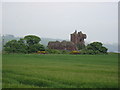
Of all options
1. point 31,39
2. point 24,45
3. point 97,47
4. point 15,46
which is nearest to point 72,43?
point 97,47

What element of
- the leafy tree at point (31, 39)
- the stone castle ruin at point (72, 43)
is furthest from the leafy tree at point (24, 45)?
the stone castle ruin at point (72, 43)

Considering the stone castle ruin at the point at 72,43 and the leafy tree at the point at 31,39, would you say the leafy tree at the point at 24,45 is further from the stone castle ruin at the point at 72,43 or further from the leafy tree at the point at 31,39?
the stone castle ruin at the point at 72,43

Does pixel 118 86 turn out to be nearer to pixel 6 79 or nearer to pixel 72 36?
pixel 6 79

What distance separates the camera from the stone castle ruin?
12070mm

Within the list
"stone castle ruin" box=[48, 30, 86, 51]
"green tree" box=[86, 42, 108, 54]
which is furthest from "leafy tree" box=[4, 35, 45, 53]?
"green tree" box=[86, 42, 108, 54]

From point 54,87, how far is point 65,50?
29.5 ft

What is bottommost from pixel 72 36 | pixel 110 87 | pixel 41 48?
pixel 110 87

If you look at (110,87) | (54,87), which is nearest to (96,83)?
(110,87)

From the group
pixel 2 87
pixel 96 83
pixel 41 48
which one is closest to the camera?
pixel 2 87

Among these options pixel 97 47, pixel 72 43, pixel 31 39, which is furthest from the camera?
pixel 72 43

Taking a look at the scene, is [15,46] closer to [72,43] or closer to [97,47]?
[72,43]

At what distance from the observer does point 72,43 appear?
12.6 metres

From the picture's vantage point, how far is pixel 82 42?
13.3 m

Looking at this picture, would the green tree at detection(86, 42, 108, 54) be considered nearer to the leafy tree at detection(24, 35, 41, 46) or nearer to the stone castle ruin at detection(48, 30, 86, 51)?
the stone castle ruin at detection(48, 30, 86, 51)
